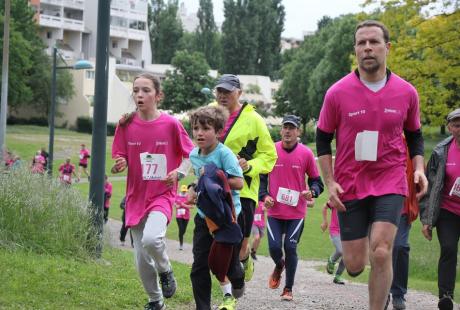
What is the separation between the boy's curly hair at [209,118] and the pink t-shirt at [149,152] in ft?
2.25

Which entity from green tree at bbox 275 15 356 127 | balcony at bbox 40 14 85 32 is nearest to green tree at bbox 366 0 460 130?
green tree at bbox 275 15 356 127

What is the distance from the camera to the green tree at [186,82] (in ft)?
315

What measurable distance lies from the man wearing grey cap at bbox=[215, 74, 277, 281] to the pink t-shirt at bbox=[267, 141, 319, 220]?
2533 mm

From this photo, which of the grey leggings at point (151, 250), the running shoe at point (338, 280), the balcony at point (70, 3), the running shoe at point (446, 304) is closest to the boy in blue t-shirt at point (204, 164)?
the grey leggings at point (151, 250)

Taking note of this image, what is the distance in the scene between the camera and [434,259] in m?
18.7

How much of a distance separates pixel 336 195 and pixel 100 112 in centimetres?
580

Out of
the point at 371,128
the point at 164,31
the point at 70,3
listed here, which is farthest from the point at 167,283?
the point at 164,31

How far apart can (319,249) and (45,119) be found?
7650cm

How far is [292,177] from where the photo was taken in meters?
11.3

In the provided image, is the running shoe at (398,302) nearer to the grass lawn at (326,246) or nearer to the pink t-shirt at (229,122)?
the grass lawn at (326,246)

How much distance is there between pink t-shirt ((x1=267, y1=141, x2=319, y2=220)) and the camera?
11062mm

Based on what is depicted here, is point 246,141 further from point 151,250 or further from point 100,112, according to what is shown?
point 100,112

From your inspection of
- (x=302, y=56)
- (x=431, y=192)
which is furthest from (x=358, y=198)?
(x=302, y=56)

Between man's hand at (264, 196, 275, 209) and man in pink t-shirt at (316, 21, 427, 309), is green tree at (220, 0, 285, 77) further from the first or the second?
man in pink t-shirt at (316, 21, 427, 309)
